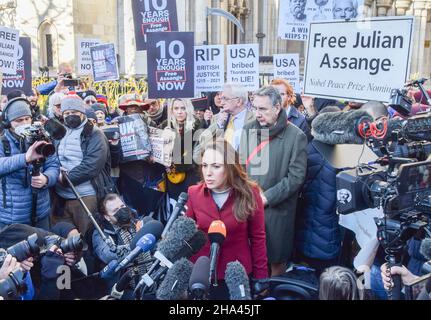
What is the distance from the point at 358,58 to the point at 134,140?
2.41 m

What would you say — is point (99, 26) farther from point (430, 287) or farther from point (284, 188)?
point (430, 287)

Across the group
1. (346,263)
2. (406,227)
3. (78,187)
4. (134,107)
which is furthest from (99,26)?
(406,227)

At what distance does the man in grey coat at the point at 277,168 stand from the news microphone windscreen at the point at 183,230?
1.66 meters

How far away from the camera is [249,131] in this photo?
4.68 meters

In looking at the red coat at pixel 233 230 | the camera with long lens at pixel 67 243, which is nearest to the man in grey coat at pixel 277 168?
the red coat at pixel 233 230

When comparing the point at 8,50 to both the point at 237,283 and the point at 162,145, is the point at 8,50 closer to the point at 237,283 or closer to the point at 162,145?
the point at 162,145

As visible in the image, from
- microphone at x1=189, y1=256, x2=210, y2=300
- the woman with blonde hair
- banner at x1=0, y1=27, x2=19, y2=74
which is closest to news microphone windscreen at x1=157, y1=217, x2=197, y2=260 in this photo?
microphone at x1=189, y1=256, x2=210, y2=300

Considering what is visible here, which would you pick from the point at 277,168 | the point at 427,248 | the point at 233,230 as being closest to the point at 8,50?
the point at 277,168

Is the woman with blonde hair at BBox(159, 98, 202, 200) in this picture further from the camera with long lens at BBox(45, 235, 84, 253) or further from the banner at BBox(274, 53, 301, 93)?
the banner at BBox(274, 53, 301, 93)

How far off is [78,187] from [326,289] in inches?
123

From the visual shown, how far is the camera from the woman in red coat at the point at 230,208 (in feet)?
11.6

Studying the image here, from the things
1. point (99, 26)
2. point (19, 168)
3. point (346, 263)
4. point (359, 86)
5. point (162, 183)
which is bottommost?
point (346, 263)

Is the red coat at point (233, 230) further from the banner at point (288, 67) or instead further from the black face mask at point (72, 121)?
the banner at point (288, 67)

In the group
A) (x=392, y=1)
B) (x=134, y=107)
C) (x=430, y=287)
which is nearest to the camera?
(x=430, y=287)
